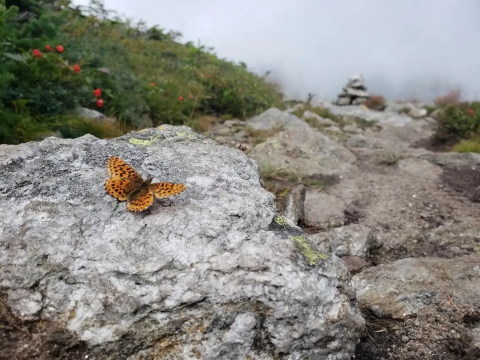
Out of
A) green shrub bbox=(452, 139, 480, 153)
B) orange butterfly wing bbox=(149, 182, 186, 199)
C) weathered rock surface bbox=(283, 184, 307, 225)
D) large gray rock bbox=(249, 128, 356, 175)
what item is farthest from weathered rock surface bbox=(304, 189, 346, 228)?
green shrub bbox=(452, 139, 480, 153)

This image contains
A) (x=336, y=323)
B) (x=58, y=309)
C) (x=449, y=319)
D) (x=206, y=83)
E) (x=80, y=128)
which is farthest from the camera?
(x=206, y=83)

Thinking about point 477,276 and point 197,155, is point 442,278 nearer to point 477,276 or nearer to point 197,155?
point 477,276

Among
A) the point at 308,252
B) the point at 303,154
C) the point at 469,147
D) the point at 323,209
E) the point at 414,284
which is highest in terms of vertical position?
the point at 308,252

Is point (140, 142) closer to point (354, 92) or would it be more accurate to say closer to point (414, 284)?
point (414, 284)

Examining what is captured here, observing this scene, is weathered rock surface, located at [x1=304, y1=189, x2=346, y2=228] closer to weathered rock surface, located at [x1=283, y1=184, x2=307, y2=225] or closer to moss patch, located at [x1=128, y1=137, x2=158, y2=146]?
weathered rock surface, located at [x1=283, y1=184, x2=307, y2=225]

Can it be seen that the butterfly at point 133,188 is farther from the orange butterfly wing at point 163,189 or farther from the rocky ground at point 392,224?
the rocky ground at point 392,224

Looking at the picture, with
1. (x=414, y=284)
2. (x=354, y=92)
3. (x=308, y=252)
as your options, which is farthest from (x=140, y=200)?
(x=354, y=92)

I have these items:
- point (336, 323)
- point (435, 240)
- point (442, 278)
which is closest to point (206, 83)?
point (435, 240)
